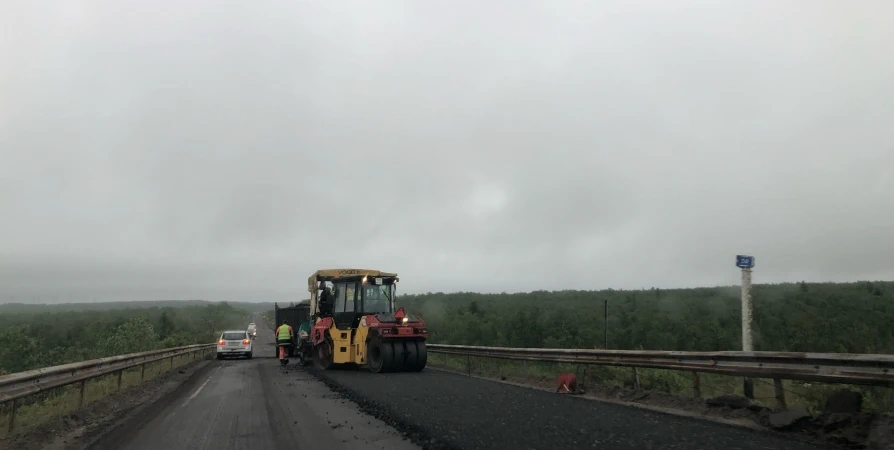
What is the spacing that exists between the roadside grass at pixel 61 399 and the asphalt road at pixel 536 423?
214 inches

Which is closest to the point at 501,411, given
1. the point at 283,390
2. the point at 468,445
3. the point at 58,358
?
the point at 468,445

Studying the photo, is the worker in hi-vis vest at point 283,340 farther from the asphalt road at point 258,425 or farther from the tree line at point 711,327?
the asphalt road at point 258,425

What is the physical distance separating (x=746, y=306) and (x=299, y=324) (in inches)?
916

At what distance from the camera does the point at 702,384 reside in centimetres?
1405

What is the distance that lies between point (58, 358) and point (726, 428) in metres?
38.9

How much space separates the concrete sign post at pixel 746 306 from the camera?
9.80 metres

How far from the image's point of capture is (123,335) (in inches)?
1415

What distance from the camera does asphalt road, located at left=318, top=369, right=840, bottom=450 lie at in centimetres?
714

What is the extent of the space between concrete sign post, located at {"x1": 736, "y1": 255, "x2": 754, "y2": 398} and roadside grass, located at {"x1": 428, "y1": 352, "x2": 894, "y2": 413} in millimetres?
208

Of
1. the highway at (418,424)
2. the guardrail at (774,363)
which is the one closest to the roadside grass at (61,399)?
the highway at (418,424)

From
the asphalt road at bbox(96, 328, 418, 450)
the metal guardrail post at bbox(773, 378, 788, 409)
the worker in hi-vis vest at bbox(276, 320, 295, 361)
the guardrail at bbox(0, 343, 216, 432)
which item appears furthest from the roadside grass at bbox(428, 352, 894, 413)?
the guardrail at bbox(0, 343, 216, 432)

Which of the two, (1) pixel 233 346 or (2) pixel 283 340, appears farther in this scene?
(1) pixel 233 346

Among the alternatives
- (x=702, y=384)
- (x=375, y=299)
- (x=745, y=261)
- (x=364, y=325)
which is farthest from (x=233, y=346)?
(x=745, y=261)

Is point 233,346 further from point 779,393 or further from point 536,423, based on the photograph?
point 779,393
